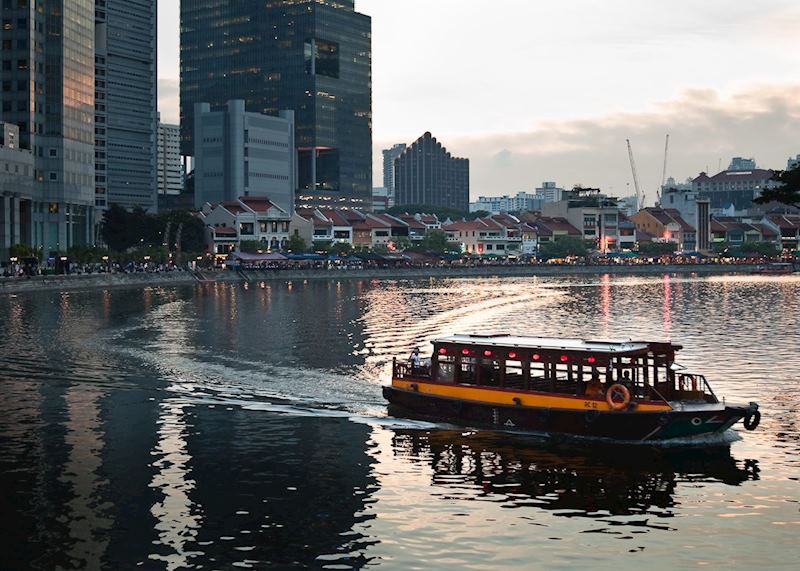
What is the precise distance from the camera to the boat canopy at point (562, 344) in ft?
146

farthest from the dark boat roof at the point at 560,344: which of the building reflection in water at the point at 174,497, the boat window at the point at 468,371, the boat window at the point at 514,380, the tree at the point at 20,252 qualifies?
the tree at the point at 20,252

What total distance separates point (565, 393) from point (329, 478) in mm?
11467

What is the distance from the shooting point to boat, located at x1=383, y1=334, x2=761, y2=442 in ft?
139

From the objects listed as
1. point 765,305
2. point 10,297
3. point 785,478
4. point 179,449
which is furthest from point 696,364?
point 10,297

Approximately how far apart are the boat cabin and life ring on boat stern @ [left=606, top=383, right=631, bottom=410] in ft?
1.77

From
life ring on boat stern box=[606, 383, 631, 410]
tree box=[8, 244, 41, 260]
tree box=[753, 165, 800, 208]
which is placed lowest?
life ring on boat stern box=[606, 383, 631, 410]

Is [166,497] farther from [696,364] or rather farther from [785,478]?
[696,364]

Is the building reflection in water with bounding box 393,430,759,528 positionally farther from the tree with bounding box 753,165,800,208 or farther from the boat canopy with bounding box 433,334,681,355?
the tree with bounding box 753,165,800,208

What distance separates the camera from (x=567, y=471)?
38.7 meters

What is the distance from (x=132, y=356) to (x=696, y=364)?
36243 millimetres

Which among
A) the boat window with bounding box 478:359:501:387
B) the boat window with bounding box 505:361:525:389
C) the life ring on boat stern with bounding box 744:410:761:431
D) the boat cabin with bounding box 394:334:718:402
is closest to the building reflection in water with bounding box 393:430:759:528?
the life ring on boat stern with bounding box 744:410:761:431

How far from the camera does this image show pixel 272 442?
43469mm

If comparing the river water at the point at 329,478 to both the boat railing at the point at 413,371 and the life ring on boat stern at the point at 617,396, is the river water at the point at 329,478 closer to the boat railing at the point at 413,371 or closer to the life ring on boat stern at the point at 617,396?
the life ring on boat stern at the point at 617,396

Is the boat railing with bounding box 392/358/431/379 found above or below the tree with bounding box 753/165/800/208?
below
